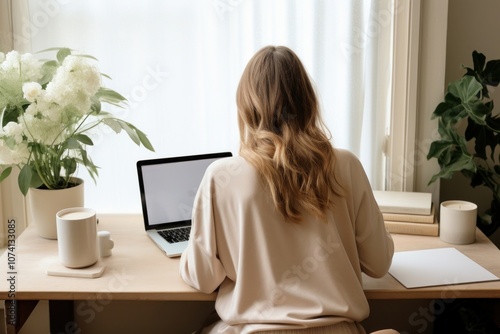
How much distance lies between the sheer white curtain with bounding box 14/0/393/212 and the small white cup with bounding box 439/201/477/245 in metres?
0.38

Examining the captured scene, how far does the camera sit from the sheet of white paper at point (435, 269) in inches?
69.2

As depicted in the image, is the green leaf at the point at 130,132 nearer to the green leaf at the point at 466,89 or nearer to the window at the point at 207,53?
the window at the point at 207,53

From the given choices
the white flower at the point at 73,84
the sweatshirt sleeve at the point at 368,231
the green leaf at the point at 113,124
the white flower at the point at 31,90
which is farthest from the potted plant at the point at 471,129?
the white flower at the point at 31,90

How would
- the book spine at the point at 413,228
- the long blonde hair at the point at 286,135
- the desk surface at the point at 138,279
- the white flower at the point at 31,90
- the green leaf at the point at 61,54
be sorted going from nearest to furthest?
the long blonde hair at the point at 286,135, the desk surface at the point at 138,279, the white flower at the point at 31,90, the green leaf at the point at 61,54, the book spine at the point at 413,228

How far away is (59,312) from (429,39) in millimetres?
1582

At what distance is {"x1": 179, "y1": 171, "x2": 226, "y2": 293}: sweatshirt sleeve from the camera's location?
5.32ft

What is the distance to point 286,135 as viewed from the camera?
1.60 meters

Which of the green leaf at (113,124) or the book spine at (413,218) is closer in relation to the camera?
the green leaf at (113,124)

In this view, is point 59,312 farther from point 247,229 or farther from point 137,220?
point 247,229

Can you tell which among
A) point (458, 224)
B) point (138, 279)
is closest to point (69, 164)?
point (138, 279)

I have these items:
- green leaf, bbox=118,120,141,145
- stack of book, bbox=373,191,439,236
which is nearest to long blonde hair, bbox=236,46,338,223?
green leaf, bbox=118,120,141,145

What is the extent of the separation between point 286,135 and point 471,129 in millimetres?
872

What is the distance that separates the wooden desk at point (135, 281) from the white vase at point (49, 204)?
0.13ft

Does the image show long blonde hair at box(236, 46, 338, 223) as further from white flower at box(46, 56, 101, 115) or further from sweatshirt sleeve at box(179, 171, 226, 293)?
white flower at box(46, 56, 101, 115)
